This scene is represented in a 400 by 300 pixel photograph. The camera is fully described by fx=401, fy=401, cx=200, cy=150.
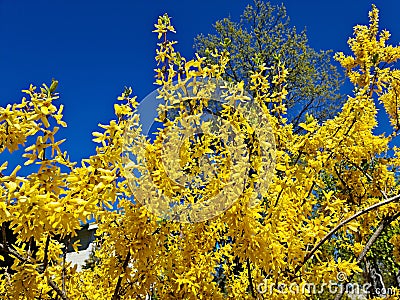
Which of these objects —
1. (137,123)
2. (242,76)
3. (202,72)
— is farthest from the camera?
(242,76)

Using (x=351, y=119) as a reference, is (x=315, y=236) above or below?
below

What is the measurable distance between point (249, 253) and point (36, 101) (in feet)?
5.02

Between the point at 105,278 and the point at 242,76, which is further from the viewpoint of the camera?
the point at 242,76

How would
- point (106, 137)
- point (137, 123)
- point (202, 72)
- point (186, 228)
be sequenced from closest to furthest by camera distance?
point (106, 137), point (137, 123), point (202, 72), point (186, 228)

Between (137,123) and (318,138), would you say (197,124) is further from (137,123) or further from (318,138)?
(318,138)

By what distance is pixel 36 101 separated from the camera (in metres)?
1.94

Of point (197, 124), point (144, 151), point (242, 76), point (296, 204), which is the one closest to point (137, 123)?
point (144, 151)

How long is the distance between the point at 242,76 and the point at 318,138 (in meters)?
12.8

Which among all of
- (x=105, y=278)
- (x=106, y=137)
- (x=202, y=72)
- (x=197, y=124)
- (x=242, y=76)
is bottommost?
(x=105, y=278)

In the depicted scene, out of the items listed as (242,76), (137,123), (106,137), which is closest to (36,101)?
(106,137)

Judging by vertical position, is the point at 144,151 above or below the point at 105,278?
above

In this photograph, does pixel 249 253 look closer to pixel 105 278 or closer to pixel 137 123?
pixel 137 123

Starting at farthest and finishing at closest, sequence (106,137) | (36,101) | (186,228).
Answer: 1. (186,228)
2. (106,137)
3. (36,101)

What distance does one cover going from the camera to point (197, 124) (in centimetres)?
273
